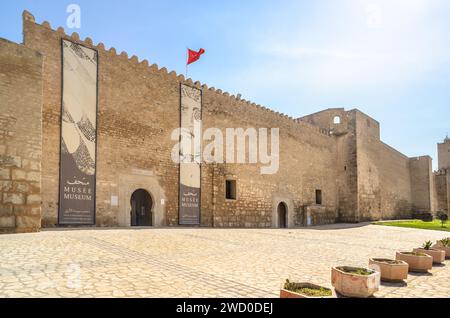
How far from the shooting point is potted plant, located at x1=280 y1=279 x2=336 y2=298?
11.3 feet

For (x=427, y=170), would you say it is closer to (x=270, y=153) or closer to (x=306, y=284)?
(x=270, y=153)

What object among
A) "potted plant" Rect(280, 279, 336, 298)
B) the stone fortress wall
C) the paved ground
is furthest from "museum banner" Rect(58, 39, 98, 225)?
"potted plant" Rect(280, 279, 336, 298)

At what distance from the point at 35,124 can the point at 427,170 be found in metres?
35.0

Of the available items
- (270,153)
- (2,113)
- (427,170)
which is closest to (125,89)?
(2,113)

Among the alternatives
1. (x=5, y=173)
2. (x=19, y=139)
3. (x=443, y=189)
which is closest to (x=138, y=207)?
(x=19, y=139)

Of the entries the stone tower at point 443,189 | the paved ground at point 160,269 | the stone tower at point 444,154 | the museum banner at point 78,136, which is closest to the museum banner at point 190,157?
the museum banner at point 78,136

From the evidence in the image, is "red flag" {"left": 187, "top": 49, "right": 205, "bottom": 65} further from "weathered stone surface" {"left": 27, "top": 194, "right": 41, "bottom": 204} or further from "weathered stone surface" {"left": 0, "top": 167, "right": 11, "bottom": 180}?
"weathered stone surface" {"left": 0, "top": 167, "right": 11, "bottom": 180}

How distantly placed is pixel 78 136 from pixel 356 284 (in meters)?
9.84

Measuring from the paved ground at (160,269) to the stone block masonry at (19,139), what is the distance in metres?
0.69

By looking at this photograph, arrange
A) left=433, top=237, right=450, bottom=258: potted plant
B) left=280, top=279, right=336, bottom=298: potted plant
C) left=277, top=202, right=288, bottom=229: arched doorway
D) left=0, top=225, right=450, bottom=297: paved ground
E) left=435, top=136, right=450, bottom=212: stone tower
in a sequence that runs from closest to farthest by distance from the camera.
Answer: left=280, top=279, right=336, bottom=298: potted plant → left=0, top=225, right=450, bottom=297: paved ground → left=433, top=237, right=450, bottom=258: potted plant → left=277, top=202, right=288, bottom=229: arched doorway → left=435, top=136, right=450, bottom=212: stone tower

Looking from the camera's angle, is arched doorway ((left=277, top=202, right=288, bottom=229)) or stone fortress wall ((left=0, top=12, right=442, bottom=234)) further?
arched doorway ((left=277, top=202, right=288, bottom=229))

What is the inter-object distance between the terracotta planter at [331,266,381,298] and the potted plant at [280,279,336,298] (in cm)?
58

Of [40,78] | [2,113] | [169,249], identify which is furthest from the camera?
[40,78]
